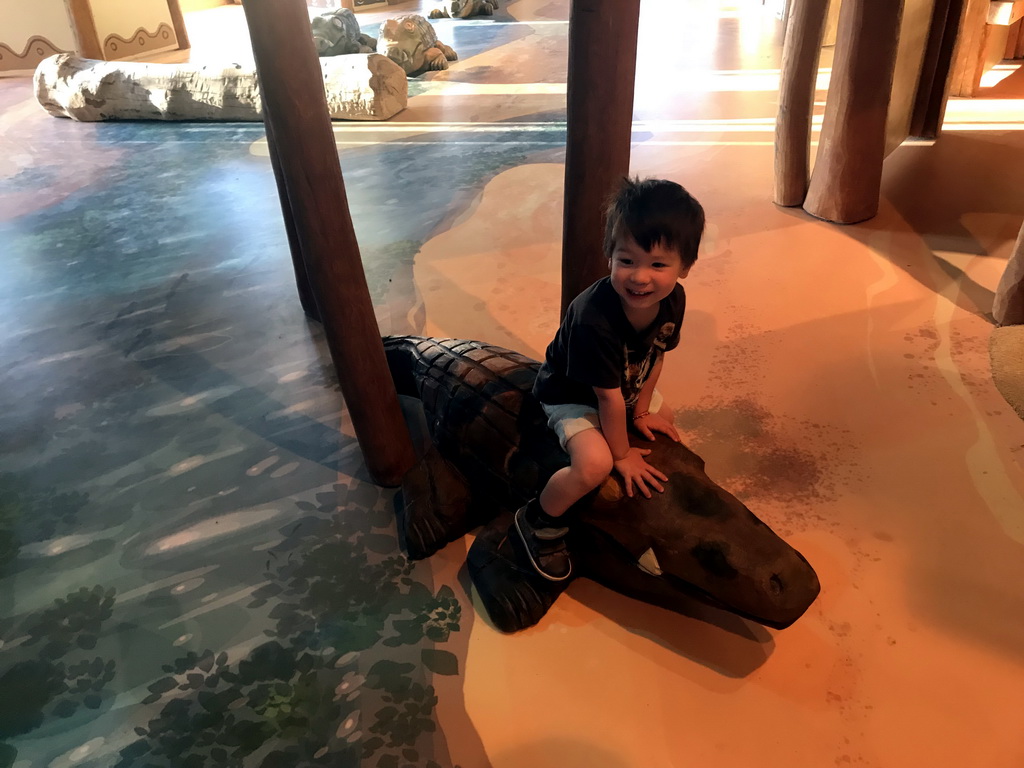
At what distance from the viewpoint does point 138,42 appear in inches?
241

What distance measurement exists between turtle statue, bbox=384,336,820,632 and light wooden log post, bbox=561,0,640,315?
0.94 ft

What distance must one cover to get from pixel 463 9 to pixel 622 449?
7.00m

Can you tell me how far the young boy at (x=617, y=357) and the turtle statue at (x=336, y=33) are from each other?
4.35 metres

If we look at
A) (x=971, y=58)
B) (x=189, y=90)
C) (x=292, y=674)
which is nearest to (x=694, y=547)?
(x=292, y=674)

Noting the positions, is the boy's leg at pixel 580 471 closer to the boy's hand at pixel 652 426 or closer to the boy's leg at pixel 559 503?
the boy's leg at pixel 559 503

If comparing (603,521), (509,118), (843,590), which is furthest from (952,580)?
(509,118)

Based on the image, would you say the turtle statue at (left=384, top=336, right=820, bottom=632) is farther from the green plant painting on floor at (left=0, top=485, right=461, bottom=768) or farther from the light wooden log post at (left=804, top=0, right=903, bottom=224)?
the light wooden log post at (left=804, top=0, right=903, bottom=224)

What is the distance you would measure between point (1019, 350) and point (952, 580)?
2.88ft

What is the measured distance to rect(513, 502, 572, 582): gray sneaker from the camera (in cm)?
133

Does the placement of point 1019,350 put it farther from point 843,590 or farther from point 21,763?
point 21,763

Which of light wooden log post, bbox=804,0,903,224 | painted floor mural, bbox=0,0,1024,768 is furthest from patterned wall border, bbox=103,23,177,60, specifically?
light wooden log post, bbox=804,0,903,224

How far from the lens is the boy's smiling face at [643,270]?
1.13m

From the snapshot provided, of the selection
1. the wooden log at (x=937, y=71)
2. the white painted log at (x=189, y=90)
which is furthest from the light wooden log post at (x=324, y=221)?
the white painted log at (x=189, y=90)

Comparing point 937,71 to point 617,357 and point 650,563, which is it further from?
point 650,563
